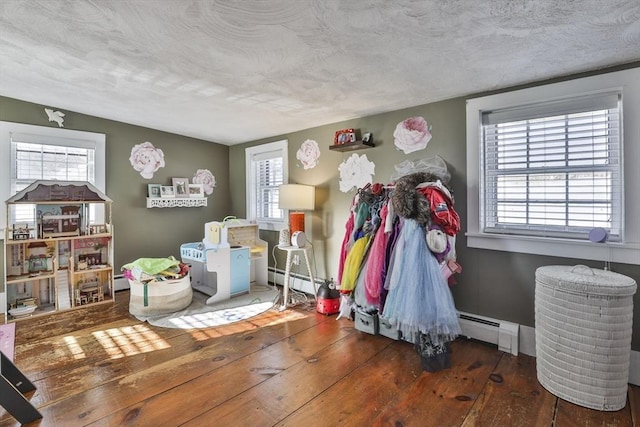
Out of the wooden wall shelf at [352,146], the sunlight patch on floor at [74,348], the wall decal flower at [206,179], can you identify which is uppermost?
the wooden wall shelf at [352,146]

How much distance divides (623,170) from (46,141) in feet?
16.5

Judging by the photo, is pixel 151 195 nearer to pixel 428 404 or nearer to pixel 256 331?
pixel 256 331

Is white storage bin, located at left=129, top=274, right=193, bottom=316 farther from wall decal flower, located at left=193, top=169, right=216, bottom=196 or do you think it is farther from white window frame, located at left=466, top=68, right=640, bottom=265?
white window frame, located at left=466, top=68, right=640, bottom=265

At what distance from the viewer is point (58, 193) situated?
3.14 metres

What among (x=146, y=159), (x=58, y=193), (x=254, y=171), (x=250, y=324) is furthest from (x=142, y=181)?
(x=250, y=324)

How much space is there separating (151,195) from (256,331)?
7.94ft

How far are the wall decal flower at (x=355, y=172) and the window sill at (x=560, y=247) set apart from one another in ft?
3.74

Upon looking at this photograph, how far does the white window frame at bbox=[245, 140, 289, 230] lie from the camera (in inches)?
161

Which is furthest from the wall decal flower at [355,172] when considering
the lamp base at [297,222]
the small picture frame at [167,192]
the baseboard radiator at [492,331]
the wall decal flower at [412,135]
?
the small picture frame at [167,192]

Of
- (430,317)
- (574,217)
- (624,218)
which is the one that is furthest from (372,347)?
(624,218)

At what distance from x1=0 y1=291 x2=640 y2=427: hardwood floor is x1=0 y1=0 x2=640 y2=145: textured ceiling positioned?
6.67 feet

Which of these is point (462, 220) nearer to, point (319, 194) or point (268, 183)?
point (319, 194)

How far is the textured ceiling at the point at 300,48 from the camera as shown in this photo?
1.51 meters

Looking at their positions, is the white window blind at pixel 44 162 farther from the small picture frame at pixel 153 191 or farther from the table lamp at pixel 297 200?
the table lamp at pixel 297 200
